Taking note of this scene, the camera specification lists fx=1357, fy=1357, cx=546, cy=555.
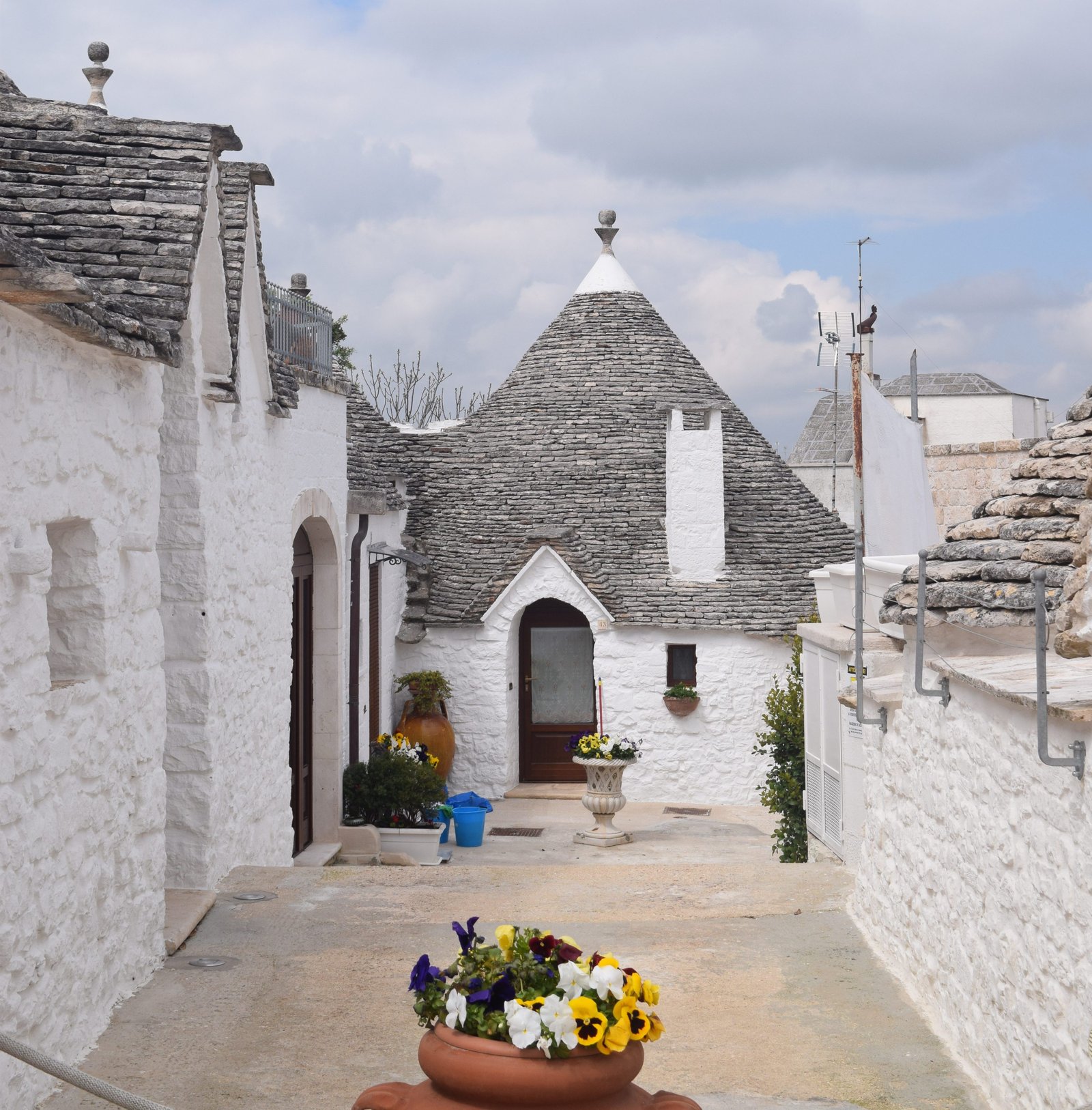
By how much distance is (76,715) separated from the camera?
15.6 ft

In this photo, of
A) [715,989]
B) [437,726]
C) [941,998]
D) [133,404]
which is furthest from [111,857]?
[437,726]

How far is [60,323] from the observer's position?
14.0ft

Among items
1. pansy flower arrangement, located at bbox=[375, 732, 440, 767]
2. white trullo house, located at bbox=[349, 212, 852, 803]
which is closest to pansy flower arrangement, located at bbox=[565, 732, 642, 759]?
pansy flower arrangement, located at bbox=[375, 732, 440, 767]

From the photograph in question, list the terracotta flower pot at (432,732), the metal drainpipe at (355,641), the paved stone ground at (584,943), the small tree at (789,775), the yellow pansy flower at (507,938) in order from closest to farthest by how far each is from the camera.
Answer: the yellow pansy flower at (507,938), the paved stone ground at (584,943), the small tree at (789,775), the metal drainpipe at (355,641), the terracotta flower pot at (432,732)

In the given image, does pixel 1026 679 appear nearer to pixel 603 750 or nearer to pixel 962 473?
pixel 603 750

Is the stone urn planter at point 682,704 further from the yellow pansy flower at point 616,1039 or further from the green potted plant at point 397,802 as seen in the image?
the yellow pansy flower at point 616,1039

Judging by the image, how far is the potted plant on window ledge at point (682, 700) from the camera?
15836 mm

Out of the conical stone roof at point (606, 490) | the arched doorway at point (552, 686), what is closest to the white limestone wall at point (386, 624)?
the conical stone roof at point (606, 490)

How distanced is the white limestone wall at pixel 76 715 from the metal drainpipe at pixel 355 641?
6079 mm

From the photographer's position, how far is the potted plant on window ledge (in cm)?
1584

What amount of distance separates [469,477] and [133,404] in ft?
40.3

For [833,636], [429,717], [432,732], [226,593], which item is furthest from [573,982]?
[429,717]

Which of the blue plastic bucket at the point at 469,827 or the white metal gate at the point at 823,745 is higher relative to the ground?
the white metal gate at the point at 823,745

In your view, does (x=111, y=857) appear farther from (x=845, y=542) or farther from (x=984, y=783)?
(x=845, y=542)
